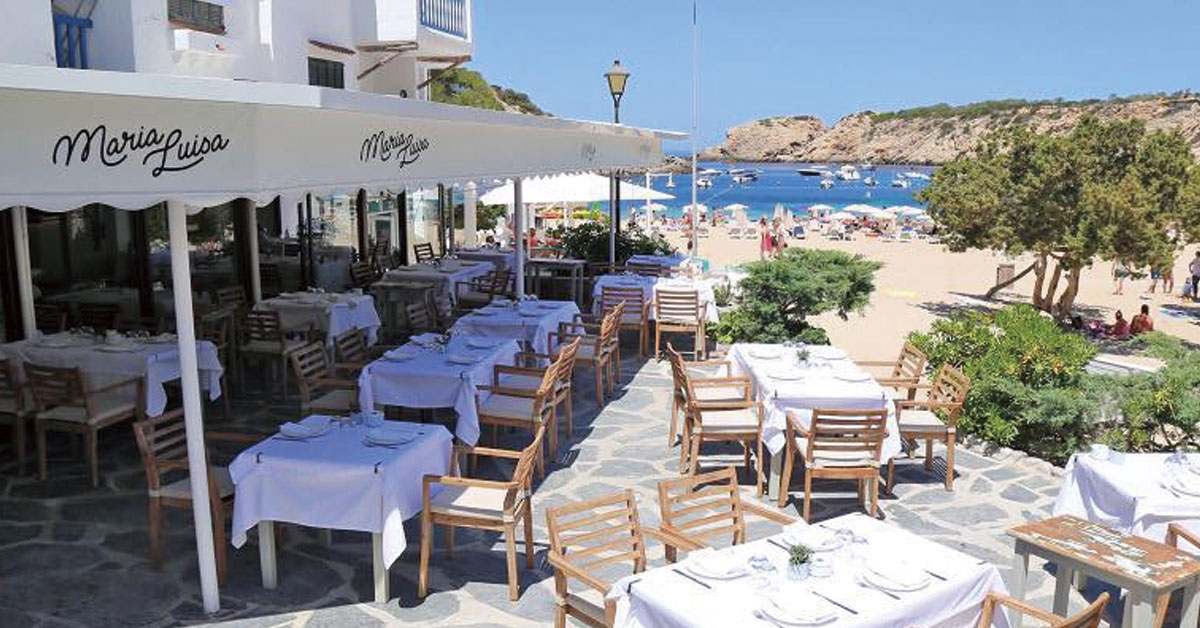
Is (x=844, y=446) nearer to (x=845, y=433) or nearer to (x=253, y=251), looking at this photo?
(x=845, y=433)

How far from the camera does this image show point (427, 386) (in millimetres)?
8453

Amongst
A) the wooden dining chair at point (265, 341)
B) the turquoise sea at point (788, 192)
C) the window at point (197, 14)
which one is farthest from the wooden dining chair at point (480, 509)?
the turquoise sea at point (788, 192)

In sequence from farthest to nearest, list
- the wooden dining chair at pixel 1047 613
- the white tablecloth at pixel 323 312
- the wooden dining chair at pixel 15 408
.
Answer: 1. the white tablecloth at pixel 323 312
2. the wooden dining chair at pixel 15 408
3. the wooden dining chair at pixel 1047 613

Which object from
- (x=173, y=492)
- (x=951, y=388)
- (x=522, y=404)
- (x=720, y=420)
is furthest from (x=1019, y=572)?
(x=173, y=492)

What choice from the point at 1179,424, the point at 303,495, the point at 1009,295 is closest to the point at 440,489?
the point at 303,495

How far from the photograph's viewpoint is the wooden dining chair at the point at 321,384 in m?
8.28

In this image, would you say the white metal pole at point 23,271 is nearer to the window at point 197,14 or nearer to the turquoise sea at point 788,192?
the window at point 197,14

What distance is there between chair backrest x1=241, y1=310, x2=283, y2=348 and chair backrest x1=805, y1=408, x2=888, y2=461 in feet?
20.2

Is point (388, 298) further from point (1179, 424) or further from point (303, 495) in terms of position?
point (1179, 424)

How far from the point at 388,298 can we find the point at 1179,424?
33.1 feet

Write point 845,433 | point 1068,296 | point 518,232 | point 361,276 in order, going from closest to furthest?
1. point 845,433
2. point 518,232
3. point 361,276
4. point 1068,296

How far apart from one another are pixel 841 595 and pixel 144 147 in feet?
13.4

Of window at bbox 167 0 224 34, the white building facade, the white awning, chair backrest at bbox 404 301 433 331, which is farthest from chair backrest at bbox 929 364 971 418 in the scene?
window at bbox 167 0 224 34

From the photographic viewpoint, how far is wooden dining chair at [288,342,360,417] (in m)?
8.28
